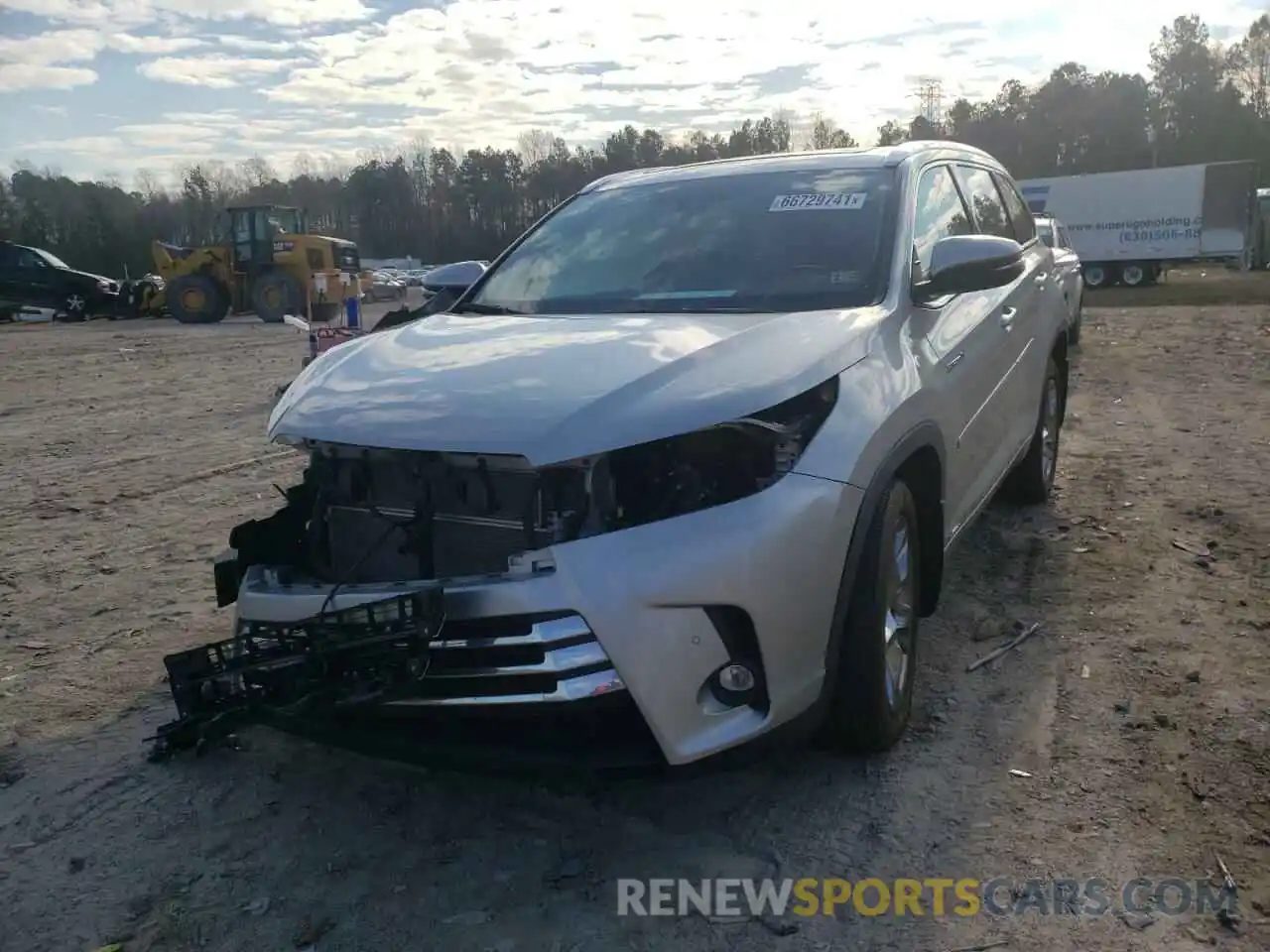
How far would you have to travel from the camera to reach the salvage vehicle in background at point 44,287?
1148 inches

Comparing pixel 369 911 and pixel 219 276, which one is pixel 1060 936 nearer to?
pixel 369 911

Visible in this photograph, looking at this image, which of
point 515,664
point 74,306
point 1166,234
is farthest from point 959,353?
point 1166,234

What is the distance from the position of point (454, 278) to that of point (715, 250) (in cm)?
151

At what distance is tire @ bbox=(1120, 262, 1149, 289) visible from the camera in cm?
3516

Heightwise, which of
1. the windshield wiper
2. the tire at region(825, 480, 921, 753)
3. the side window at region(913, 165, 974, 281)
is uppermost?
the side window at region(913, 165, 974, 281)

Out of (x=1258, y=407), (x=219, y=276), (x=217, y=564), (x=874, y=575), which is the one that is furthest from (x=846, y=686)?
(x=219, y=276)

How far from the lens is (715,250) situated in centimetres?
388

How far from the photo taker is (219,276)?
25984 millimetres

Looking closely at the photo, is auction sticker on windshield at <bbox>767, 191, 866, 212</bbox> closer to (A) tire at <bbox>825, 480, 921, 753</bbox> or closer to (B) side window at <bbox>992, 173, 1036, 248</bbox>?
(A) tire at <bbox>825, 480, 921, 753</bbox>

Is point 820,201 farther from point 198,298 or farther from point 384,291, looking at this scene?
point 384,291

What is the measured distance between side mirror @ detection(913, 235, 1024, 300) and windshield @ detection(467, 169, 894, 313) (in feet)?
0.58

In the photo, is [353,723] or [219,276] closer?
[353,723]

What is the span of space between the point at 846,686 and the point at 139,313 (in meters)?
30.4

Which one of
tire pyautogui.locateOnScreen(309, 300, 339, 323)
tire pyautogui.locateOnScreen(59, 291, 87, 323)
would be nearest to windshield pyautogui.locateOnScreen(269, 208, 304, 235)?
tire pyautogui.locateOnScreen(309, 300, 339, 323)
